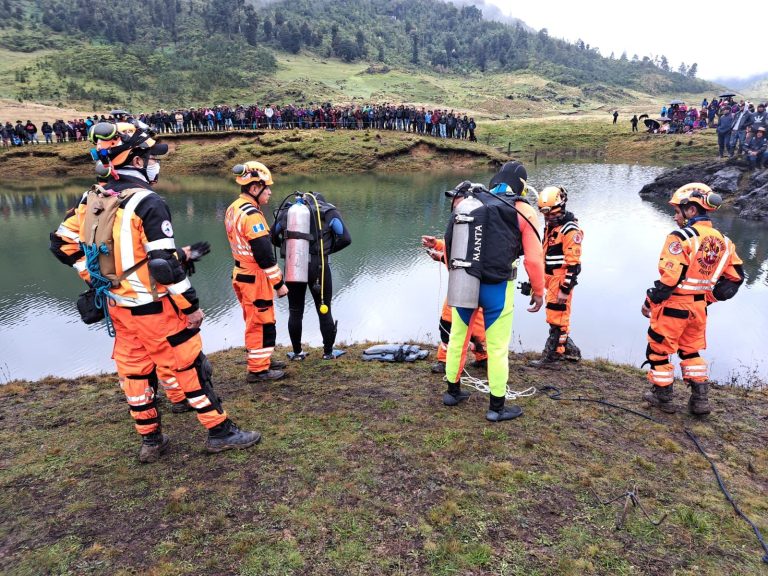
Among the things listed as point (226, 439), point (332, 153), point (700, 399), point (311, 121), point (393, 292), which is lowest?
point (393, 292)

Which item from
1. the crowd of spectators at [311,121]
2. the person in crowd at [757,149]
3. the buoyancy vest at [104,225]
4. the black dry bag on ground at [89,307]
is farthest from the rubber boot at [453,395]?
the crowd of spectators at [311,121]

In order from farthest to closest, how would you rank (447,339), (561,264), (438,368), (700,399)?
(561,264), (438,368), (447,339), (700,399)

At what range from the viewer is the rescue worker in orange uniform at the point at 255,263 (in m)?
5.06

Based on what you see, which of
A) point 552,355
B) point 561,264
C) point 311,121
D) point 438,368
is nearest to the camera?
point 438,368

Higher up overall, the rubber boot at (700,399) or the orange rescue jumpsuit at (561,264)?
the orange rescue jumpsuit at (561,264)

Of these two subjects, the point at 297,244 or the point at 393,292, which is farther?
the point at 393,292

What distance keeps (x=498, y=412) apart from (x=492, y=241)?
63.9 inches

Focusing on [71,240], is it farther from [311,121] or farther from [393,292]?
[311,121]

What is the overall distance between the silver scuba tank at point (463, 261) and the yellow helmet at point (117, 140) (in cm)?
263

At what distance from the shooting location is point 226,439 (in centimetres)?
408

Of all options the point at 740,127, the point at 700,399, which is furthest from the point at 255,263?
the point at 740,127

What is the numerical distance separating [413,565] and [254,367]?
11.0 ft

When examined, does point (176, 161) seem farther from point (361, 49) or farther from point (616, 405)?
point (361, 49)

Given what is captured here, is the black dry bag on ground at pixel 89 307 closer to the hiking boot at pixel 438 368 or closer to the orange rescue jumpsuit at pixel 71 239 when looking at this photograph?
the orange rescue jumpsuit at pixel 71 239
